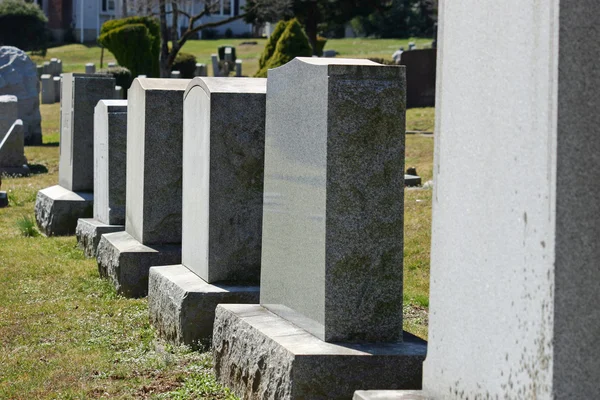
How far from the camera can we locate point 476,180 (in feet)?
10.4

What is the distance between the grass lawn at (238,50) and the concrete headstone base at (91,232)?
3699 cm

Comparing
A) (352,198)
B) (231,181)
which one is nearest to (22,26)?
(231,181)

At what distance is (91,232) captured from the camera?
9.80 meters

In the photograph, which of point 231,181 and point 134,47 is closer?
point 231,181

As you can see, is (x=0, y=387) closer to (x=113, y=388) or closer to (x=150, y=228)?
(x=113, y=388)

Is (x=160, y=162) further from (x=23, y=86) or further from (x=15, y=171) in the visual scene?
(x=23, y=86)

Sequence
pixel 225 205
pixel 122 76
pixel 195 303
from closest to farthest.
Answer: pixel 195 303, pixel 225 205, pixel 122 76

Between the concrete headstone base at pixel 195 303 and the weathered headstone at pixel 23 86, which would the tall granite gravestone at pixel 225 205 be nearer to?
the concrete headstone base at pixel 195 303

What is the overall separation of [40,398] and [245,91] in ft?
7.47

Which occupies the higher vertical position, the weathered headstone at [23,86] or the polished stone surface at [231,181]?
the weathered headstone at [23,86]

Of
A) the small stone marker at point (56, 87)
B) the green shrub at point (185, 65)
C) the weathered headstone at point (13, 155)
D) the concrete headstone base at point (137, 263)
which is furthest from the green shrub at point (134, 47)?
the concrete headstone base at point (137, 263)

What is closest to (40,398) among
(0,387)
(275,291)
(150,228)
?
(0,387)

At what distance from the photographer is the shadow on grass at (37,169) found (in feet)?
57.4

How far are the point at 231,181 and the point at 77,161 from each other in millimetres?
5759
